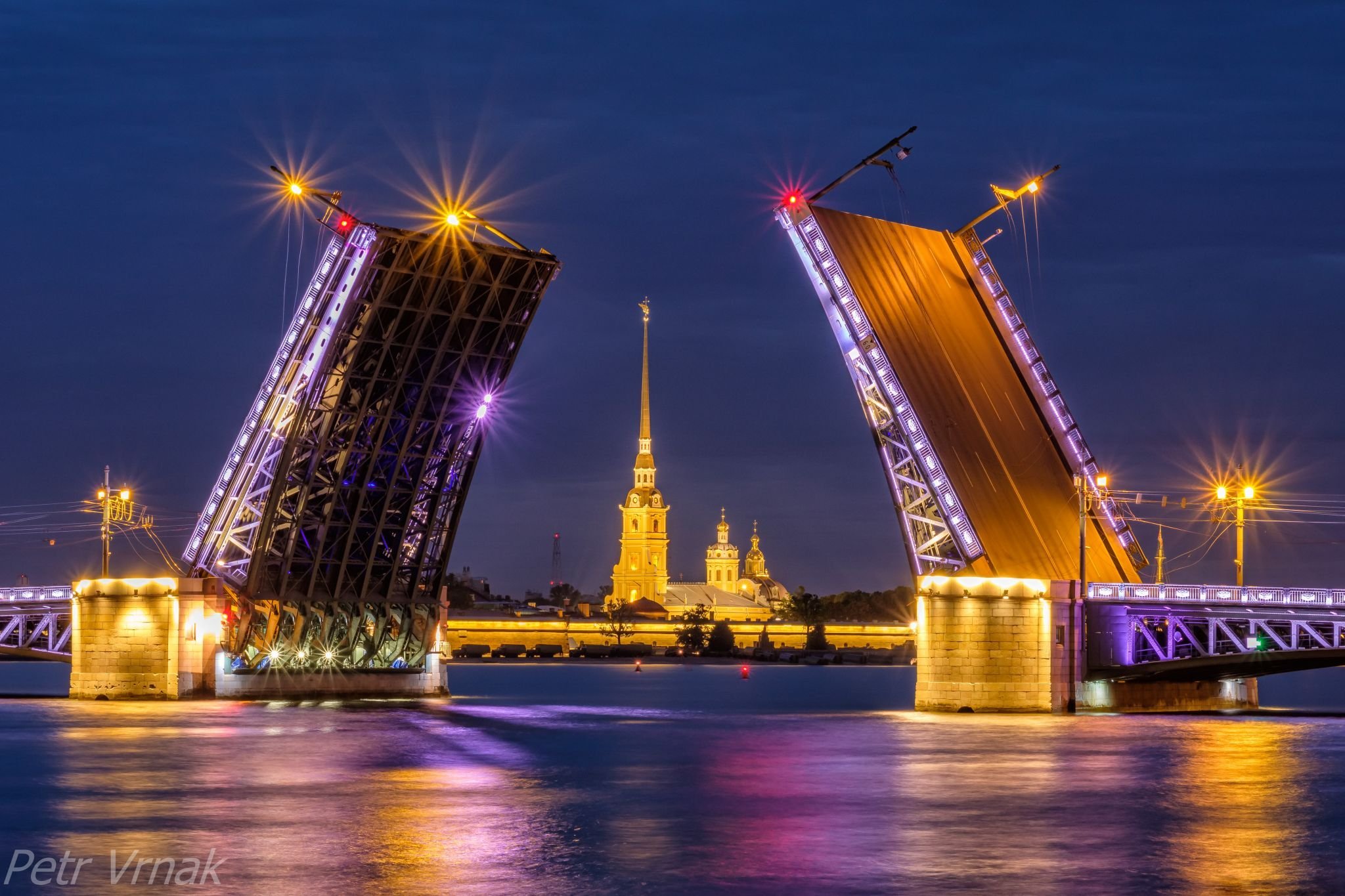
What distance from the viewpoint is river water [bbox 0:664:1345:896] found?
67.4 ft

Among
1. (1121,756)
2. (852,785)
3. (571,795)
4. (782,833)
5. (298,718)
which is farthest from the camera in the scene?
(298,718)

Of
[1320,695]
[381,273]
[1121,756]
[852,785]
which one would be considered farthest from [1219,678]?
[1320,695]

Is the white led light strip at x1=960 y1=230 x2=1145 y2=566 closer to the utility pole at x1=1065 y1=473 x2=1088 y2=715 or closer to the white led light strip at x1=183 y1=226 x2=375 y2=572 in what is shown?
the utility pole at x1=1065 y1=473 x2=1088 y2=715

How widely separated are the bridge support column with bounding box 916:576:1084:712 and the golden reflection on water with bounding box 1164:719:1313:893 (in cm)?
1319

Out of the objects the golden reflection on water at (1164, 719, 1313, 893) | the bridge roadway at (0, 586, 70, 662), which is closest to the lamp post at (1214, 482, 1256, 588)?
the golden reflection on water at (1164, 719, 1313, 893)

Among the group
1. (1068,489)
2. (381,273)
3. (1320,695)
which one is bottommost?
(1320,695)

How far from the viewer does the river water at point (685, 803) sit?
2053 centimetres

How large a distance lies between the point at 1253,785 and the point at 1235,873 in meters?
11.4

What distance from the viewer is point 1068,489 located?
62.7m

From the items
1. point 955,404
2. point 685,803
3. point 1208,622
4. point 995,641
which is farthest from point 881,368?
point 685,803

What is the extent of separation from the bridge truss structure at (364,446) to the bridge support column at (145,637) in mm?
1029

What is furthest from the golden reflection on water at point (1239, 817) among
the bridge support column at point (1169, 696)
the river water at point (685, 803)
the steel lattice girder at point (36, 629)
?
the steel lattice girder at point (36, 629)

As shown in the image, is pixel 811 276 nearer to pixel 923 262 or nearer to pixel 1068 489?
pixel 923 262

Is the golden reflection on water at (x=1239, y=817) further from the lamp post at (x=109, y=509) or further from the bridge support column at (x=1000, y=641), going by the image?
the lamp post at (x=109, y=509)
